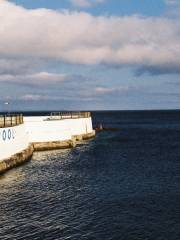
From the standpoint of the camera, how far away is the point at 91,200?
3719cm

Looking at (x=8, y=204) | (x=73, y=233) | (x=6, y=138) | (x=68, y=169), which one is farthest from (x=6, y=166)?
(x=73, y=233)

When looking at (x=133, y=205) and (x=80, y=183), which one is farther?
(x=80, y=183)

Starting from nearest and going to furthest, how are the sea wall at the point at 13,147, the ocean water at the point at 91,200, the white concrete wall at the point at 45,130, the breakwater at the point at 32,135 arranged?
1. the ocean water at the point at 91,200
2. the sea wall at the point at 13,147
3. the breakwater at the point at 32,135
4. the white concrete wall at the point at 45,130

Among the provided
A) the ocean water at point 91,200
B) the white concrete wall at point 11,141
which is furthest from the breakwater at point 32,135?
the ocean water at point 91,200

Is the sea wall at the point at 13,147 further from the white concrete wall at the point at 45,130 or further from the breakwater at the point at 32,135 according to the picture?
the white concrete wall at the point at 45,130

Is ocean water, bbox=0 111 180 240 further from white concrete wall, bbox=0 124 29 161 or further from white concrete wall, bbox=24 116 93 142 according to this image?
white concrete wall, bbox=24 116 93 142

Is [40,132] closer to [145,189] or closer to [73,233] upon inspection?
[145,189]

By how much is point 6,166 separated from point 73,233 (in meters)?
24.4

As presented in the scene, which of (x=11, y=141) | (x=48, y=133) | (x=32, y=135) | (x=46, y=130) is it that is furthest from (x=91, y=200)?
(x=48, y=133)

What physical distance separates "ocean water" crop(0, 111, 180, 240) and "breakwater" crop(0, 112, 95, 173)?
7.10 feet

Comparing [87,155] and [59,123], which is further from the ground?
[59,123]

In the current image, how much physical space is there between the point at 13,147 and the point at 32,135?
17.6 metres

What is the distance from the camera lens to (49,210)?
110 ft

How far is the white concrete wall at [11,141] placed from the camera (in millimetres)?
50688
